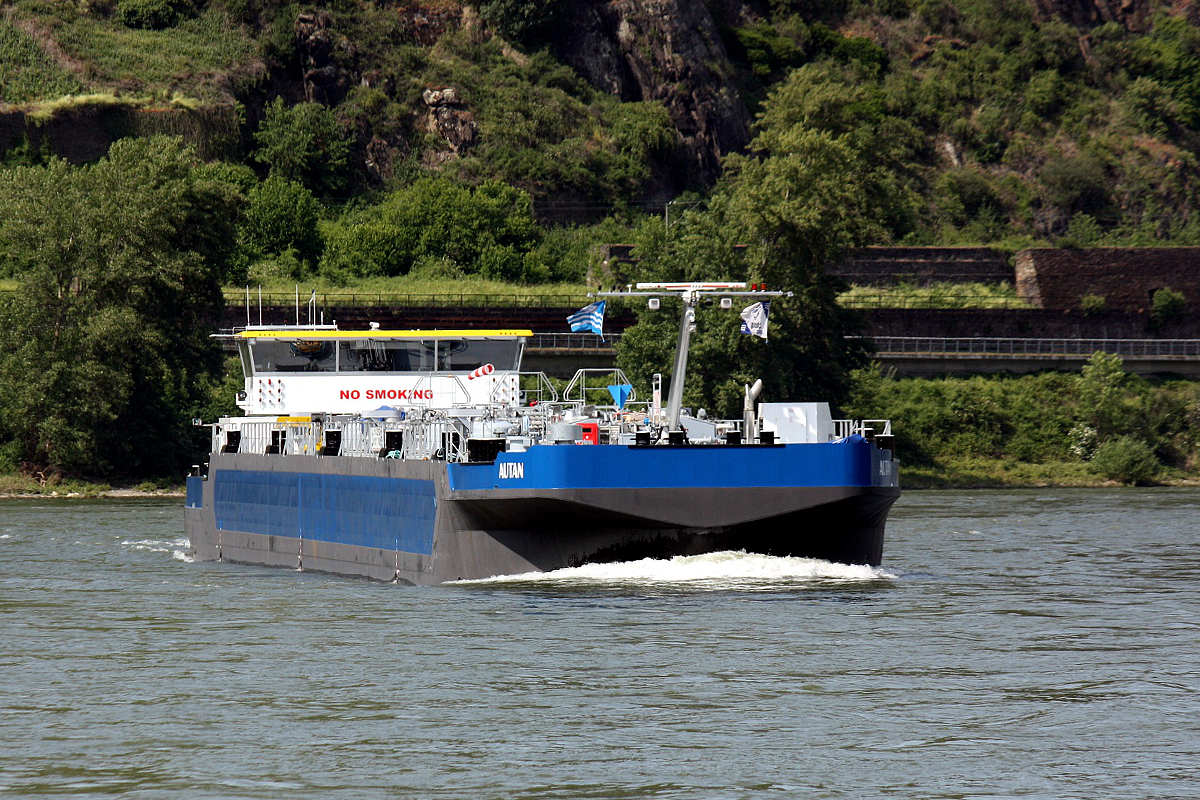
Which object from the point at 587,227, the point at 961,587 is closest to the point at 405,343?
the point at 961,587

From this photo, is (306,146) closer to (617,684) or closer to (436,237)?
(436,237)

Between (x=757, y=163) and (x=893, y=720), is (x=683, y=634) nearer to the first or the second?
(x=893, y=720)

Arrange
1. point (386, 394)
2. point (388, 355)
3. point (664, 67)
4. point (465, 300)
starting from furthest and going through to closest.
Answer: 1. point (664, 67)
2. point (465, 300)
3. point (388, 355)
4. point (386, 394)

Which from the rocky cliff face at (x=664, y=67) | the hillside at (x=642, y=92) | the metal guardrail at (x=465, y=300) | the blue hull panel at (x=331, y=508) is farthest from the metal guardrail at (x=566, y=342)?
the blue hull panel at (x=331, y=508)

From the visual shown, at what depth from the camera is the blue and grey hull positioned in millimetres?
28328

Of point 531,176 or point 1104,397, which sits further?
point 531,176

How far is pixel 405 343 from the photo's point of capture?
39125 millimetres

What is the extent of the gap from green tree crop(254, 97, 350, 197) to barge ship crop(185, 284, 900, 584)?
68765mm

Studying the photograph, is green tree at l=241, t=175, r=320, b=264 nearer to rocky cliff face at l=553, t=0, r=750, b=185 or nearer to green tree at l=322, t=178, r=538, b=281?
green tree at l=322, t=178, r=538, b=281

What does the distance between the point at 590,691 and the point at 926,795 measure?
18.3ft

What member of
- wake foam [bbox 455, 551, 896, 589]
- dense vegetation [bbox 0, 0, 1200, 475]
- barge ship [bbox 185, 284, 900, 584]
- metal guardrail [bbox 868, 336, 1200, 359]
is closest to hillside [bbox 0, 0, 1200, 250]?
dense vegetation [bbox 0, 0, 1200, 475]

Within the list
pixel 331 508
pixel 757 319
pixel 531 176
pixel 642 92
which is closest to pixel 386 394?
pixel 331 508

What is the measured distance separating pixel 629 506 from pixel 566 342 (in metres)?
54.4

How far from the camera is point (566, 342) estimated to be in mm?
82438
